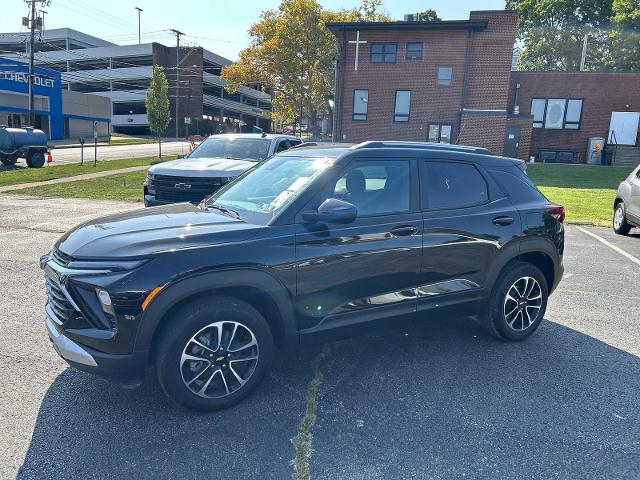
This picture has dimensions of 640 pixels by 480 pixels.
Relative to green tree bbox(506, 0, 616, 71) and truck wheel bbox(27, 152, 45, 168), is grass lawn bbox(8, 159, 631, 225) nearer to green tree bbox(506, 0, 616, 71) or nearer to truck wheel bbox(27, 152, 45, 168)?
truck wheel bbox(27, 152, 45, 168)

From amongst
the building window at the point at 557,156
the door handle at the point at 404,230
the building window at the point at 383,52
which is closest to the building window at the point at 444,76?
the building window at the point at 383,52

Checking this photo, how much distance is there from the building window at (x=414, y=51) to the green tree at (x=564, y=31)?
26914 millimetres

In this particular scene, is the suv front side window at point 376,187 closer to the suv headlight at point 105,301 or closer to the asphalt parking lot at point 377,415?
the asphalt parking lot at point 377,415

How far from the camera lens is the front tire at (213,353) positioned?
9.39ft

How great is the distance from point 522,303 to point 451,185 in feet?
4.28

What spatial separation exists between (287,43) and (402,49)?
1705cm

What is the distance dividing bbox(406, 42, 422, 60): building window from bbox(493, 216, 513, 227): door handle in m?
27.4

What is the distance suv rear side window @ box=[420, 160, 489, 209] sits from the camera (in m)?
3.81

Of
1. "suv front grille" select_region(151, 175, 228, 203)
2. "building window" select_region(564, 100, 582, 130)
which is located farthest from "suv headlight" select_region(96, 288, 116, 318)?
"building window" select_region(564, 100, 582, 130)

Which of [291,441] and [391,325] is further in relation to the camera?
[391,325]

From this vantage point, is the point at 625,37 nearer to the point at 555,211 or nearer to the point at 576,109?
the point at 576,109

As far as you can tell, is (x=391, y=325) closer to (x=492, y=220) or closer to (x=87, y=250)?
(x=492, y=220)

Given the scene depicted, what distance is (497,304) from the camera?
414cm

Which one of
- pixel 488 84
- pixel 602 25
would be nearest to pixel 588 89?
pixel 488 84
